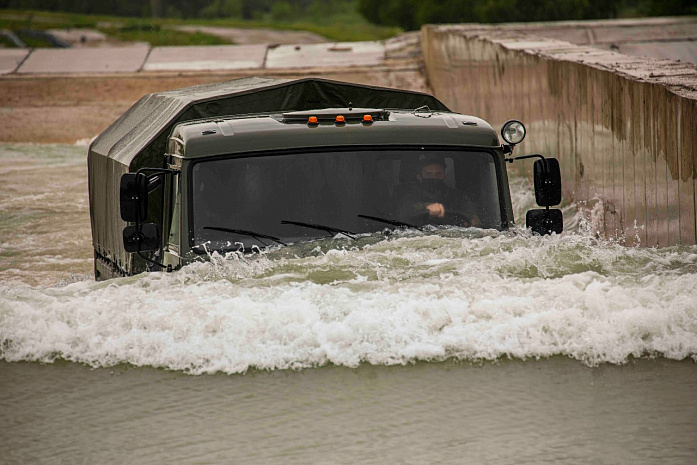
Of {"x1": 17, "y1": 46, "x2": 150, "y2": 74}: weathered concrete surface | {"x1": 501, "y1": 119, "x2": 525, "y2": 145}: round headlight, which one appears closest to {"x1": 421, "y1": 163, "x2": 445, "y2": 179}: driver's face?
{"x1": 501, "y1": 119, "x2": 525, "y2": 145}: round headlight

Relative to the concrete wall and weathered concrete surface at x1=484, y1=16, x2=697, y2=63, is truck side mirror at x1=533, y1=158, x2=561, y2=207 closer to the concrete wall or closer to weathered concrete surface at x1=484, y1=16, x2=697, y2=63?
the concrete wall

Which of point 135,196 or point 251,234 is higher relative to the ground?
point 135,196

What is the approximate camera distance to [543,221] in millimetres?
8922

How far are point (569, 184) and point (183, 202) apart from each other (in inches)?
341

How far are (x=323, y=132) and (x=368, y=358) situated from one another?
5.68 ft

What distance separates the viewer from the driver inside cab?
8.45 m

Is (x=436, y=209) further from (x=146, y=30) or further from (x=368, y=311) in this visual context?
(x=146, y=30)

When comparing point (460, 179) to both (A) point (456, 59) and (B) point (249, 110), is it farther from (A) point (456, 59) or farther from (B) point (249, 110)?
(A) point (456, 59)

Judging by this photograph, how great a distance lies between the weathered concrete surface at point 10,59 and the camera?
134 feet

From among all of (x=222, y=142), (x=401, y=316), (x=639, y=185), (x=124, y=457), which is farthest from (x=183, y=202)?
(x=639, y=185)

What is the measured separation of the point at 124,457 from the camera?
21.1 feet

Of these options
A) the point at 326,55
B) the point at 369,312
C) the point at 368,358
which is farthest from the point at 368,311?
the point at 326,55

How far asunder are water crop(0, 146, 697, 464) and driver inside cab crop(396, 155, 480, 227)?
0.15m

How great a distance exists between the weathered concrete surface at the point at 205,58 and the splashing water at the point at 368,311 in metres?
31.5
